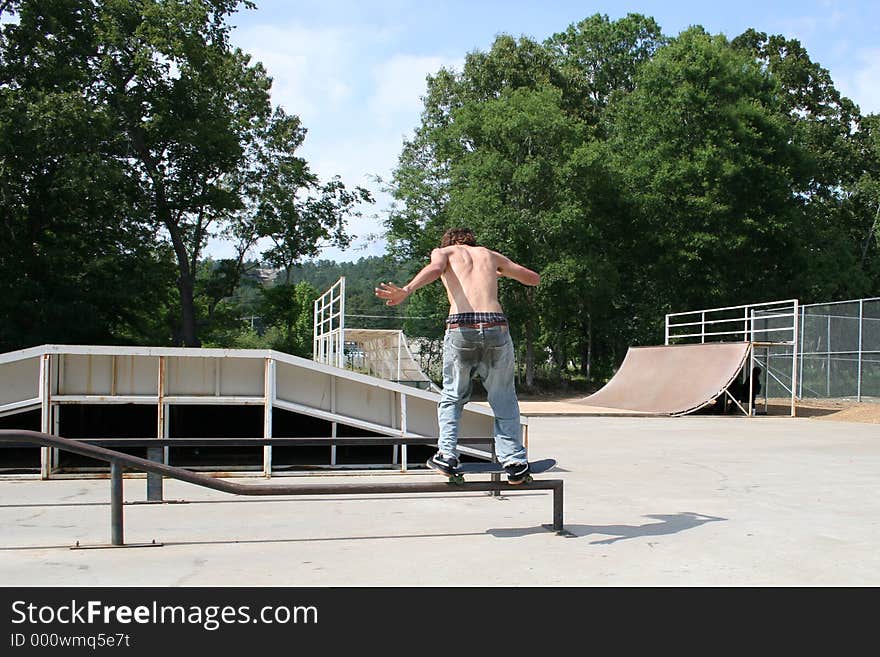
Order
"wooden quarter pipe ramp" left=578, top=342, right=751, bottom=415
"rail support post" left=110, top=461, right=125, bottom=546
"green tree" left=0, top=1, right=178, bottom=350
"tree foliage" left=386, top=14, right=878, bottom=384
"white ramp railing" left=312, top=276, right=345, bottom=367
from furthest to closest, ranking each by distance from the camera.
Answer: "tree foliage" left=386, top=14, right=878, bottom=384, "green tree" left=0, top=1, right=178, bottom=350, "wooden quarter pipe ramp" left=578, top=342, right=751, bottom=415, "white ramp railing" left=312, top=276, right=345, bottom=367, "rail support post" left=110, top=461, right=125, bottom=546

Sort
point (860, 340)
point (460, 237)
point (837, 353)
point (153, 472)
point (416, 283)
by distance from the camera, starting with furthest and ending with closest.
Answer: point (837, 353), point (860, 340), point (460, 237), point (416, 283), point (153, 472)

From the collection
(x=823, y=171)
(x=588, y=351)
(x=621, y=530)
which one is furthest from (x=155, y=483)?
(x=823, y=171)

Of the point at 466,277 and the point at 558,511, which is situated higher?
the point at 466,277

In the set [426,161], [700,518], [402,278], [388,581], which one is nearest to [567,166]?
[426,161]

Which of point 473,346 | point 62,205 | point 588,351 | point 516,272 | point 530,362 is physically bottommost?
point 530,362

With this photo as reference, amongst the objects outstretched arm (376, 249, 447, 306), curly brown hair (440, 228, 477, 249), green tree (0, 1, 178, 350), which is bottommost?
outstretched arm (376, 249, 447, 306)

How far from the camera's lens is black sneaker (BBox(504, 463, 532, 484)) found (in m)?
5.53

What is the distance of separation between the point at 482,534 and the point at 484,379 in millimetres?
1145

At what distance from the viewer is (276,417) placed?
1428 cm

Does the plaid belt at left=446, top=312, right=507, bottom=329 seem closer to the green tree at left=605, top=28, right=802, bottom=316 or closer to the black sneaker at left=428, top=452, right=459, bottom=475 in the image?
the black sneaker at left=428, top=452, right=459, bottom=475

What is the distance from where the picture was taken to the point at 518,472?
18.1ft

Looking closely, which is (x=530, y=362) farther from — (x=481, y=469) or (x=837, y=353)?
(x=481, y=469)

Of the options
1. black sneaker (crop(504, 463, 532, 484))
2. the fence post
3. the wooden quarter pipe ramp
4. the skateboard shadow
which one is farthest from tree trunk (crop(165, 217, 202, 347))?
black sneaker (crop(504, 463, 532, 484))

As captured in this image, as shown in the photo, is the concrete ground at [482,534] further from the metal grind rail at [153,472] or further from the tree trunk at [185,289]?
the tree trunk at [185,289]
